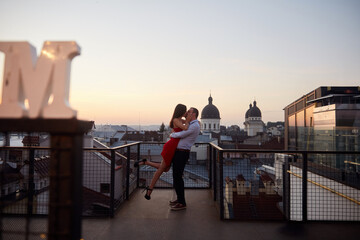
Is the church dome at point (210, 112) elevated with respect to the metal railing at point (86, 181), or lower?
elevated

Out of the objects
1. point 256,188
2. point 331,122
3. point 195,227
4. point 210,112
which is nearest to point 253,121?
point 210,112

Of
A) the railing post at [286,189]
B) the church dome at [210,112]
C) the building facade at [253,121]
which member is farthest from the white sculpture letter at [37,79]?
the building facade at [253,121]

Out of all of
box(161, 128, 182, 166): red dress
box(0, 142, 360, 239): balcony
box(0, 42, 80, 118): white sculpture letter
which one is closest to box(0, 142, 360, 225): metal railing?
box(0, 142, 360, 239): balcony

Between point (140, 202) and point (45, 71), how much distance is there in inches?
138

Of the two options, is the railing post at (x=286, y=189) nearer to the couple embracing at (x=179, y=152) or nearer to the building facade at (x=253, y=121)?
the couple embracing at (x=179, y=152)

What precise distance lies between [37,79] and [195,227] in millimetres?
2832

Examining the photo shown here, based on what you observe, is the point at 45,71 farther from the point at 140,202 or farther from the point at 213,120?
the point at 213,120

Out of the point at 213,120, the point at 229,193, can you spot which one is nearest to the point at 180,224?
the point at 229,193

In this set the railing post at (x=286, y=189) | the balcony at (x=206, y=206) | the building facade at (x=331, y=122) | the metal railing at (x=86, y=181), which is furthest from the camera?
the building facade at (x=331, y=122)

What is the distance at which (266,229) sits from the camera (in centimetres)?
338

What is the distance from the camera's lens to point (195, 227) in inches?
136

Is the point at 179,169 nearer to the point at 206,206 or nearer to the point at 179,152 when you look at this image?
the point at 179,152

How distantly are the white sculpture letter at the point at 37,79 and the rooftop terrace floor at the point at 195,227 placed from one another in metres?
2.20

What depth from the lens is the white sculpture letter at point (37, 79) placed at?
1.54 metres
